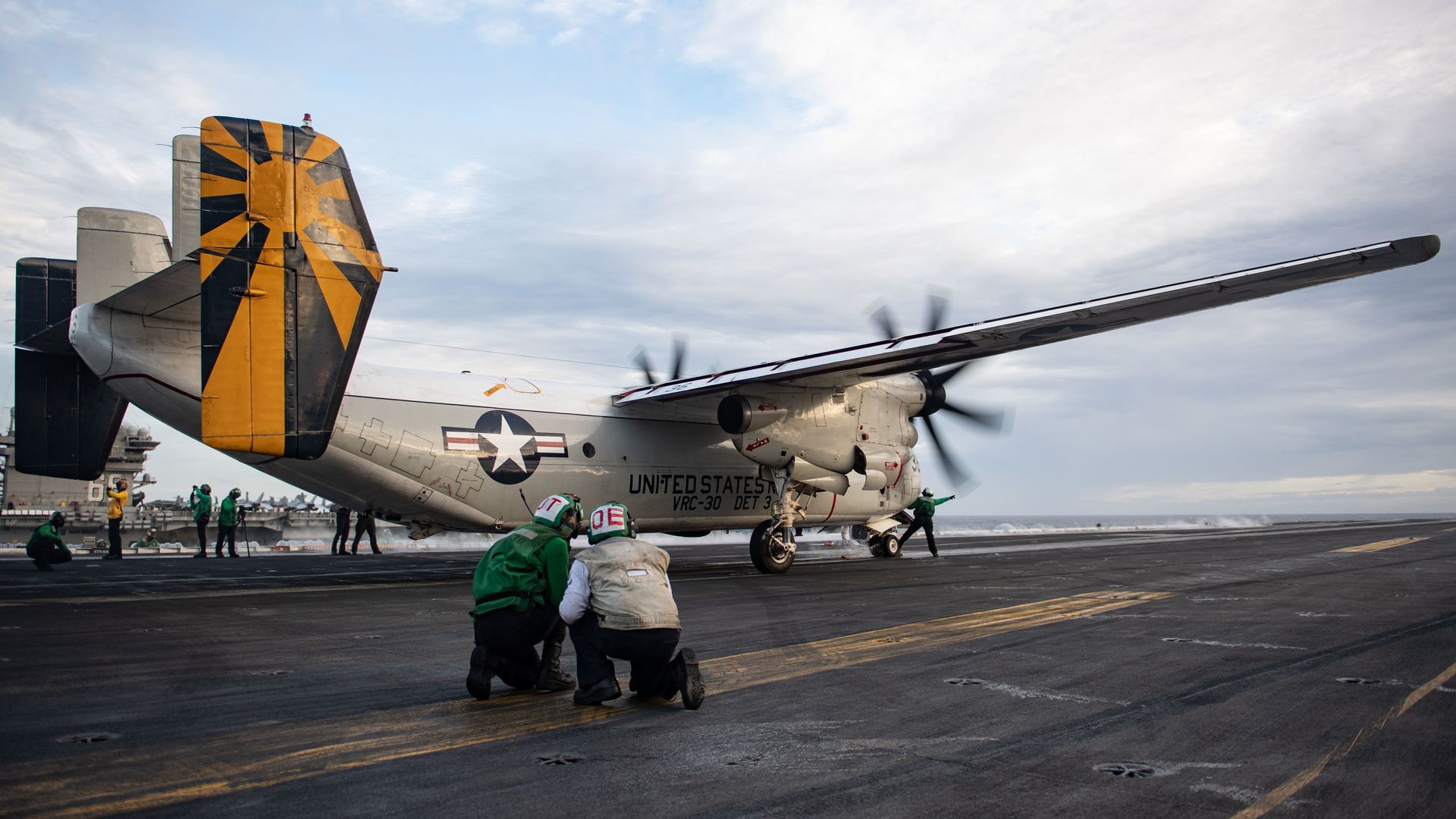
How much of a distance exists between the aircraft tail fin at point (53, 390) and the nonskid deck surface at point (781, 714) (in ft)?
10.6

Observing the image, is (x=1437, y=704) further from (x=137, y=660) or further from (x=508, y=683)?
(x=137, y=660)

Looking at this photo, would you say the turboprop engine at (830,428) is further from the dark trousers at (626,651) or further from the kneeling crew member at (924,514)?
the dark trousers at (626,651)

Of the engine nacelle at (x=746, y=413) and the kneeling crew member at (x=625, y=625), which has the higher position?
the engine nacelle at (x=746, y=413)

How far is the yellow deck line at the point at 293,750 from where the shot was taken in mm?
4766

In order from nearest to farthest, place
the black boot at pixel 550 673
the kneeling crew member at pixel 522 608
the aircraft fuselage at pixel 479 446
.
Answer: the kneeling crew member at pixel 522 608, the black boot at pixel 550 673, the aircraft fuselage at pixel 479 446

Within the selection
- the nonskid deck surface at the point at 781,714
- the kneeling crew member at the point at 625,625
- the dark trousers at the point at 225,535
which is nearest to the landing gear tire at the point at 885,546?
the nonskid deck surface at the point at 781,714

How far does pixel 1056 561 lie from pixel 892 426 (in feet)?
19.5

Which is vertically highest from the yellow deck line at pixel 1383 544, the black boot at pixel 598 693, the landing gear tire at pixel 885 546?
the black boot at pixel 598 693

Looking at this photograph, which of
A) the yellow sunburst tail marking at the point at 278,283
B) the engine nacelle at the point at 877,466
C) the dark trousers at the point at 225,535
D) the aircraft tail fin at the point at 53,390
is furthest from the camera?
the dark trousers at the point at 225,535

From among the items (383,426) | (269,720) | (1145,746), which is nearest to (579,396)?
(383,426)

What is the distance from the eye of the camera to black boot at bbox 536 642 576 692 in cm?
768

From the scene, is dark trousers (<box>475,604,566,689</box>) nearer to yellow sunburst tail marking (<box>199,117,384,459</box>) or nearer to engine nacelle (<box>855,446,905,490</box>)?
yellow sunburst tail marking (<box>199,117,384,459</box>)

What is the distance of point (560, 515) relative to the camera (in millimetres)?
7742

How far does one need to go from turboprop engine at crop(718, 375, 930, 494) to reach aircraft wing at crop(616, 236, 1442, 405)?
2.70ft
